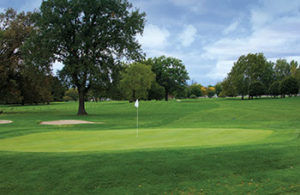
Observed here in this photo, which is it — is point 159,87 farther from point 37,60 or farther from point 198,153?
point 198,153

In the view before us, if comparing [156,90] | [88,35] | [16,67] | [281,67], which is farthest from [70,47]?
[281,67]

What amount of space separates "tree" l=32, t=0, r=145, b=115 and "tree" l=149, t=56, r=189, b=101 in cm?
6618

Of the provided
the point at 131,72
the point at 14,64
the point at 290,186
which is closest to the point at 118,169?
the point at 290,186

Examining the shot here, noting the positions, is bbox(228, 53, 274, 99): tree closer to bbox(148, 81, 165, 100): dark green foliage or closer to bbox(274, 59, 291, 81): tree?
bbox(148, 81, 165, 100): dark green foliage

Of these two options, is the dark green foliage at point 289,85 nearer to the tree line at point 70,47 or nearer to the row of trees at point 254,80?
the row of trees at point 254,80

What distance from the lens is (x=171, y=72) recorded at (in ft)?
352

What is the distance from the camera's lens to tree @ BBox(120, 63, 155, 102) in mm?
84250

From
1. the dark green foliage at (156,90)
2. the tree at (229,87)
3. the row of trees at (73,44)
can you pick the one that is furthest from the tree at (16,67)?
the tree at (229,87)

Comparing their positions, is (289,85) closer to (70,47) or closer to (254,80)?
(254,80)

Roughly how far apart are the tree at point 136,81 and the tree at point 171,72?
19.7 meters

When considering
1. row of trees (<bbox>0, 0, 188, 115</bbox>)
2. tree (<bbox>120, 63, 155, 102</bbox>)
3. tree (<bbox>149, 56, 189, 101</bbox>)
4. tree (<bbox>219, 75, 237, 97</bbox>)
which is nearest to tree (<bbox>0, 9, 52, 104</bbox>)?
row of trees (<bbox>0, 0, 188, 115</bbox>)

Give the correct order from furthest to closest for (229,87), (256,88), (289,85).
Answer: (229,87)
(256,88)
(289,85)

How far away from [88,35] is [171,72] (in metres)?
71.6

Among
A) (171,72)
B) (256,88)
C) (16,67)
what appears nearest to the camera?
(16,67)
